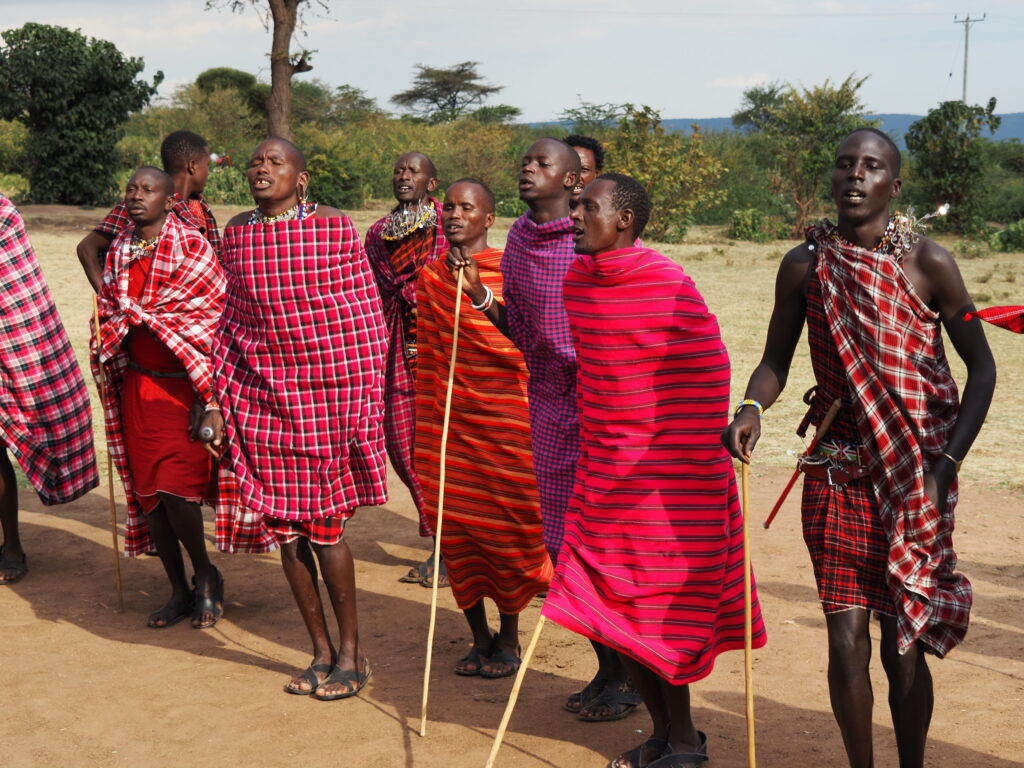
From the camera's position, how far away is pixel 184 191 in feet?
20.6

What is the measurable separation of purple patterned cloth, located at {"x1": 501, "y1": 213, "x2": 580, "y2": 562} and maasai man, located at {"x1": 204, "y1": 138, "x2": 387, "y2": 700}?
0.61m

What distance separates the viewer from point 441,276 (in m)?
4.99

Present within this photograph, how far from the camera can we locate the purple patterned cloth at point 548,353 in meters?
4.51

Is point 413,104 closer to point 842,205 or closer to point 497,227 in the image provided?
point 497,227

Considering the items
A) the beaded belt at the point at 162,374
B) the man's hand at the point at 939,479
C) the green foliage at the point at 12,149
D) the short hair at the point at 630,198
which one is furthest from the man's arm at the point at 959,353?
the green foliage at the point at 12,149

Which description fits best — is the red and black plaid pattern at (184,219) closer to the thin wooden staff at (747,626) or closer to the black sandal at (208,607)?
the black sandal at (208,607)

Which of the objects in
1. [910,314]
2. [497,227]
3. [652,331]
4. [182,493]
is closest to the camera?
[910,314]

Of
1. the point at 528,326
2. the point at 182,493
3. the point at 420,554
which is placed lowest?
the point at 420,554

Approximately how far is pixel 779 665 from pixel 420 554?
8.01 feet

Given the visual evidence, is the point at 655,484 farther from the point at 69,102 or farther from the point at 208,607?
the point at 69,102

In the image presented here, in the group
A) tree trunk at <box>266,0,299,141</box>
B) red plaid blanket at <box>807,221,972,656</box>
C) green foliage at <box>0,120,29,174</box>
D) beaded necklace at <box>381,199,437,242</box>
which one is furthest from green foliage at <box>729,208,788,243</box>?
red plaid blanket at <box>807,221,972,656</box>

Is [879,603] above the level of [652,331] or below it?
below

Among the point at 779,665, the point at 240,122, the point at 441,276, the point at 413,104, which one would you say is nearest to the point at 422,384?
the point at 441,276

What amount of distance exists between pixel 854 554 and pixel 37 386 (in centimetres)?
440
